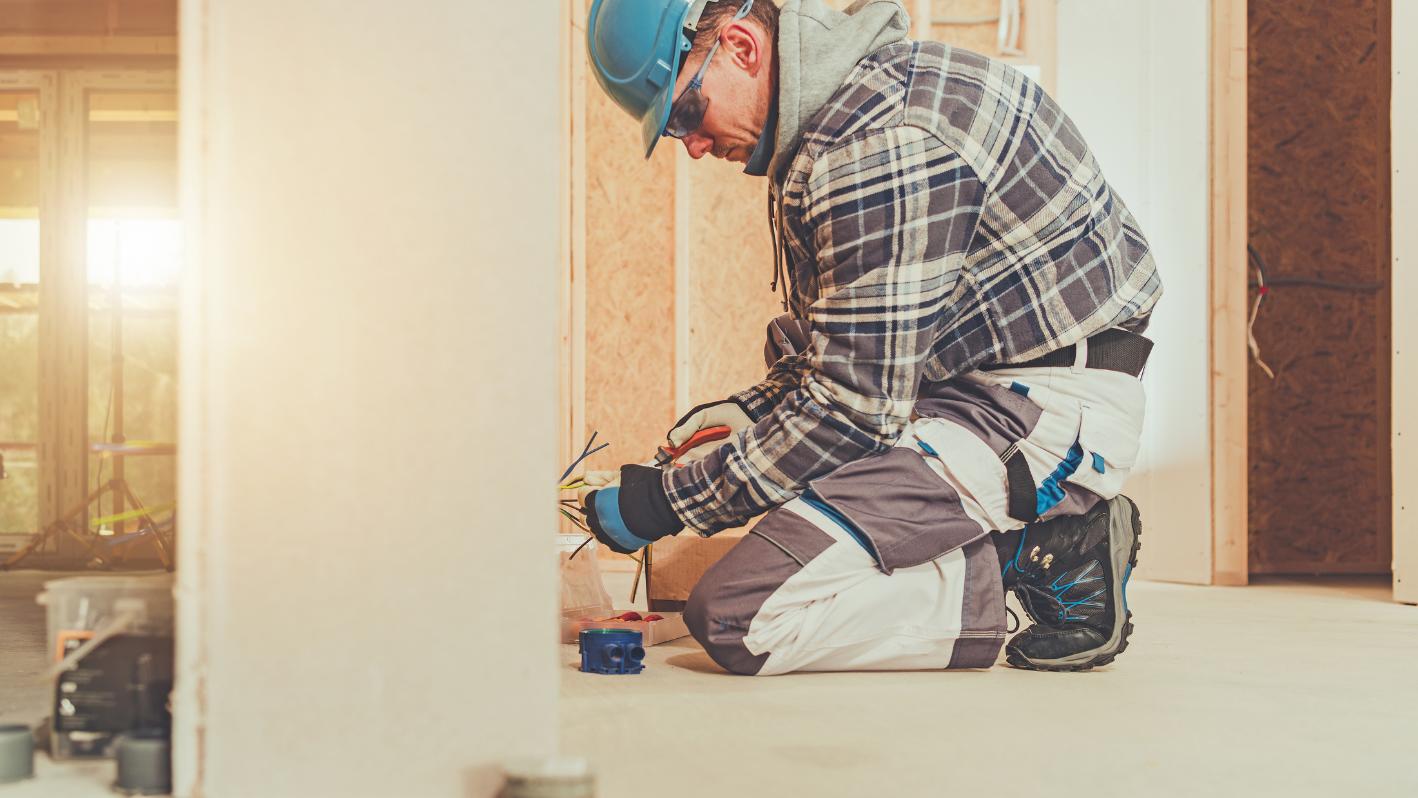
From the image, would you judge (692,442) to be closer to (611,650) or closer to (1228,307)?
(611,650)

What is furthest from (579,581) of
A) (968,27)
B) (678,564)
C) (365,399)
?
(968,27)

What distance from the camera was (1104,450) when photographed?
1467 millimetres

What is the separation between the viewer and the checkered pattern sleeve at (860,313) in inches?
52.2

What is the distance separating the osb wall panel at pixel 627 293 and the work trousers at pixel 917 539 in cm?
214

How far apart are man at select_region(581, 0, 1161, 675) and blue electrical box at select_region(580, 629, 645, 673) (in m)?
0.11

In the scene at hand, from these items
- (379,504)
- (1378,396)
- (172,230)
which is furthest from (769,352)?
(172,230)

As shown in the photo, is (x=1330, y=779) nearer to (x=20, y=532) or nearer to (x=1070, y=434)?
(x=1070, y=434)

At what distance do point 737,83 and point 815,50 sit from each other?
140mm

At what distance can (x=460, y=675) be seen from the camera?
76 centimetres

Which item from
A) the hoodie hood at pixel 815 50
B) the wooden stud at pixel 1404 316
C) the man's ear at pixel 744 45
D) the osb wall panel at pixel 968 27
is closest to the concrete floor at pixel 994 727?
the hoodie hood at pixel 815 50

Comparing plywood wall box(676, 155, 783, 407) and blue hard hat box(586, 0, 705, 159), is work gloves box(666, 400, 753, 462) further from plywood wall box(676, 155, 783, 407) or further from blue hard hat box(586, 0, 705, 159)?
plywood wall box(676, 155, 783, 407)

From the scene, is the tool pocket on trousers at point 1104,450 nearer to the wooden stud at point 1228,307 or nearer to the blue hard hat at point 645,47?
the blue hard hat at point 645,47

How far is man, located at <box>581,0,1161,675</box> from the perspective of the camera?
1.35m

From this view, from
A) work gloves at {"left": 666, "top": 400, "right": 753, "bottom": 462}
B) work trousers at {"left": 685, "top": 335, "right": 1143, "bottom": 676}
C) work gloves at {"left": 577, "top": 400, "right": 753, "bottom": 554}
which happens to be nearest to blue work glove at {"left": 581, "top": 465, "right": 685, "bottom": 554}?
work gloves at {"left": 577, "top": 400, "right": 753, "bottom": 554}
